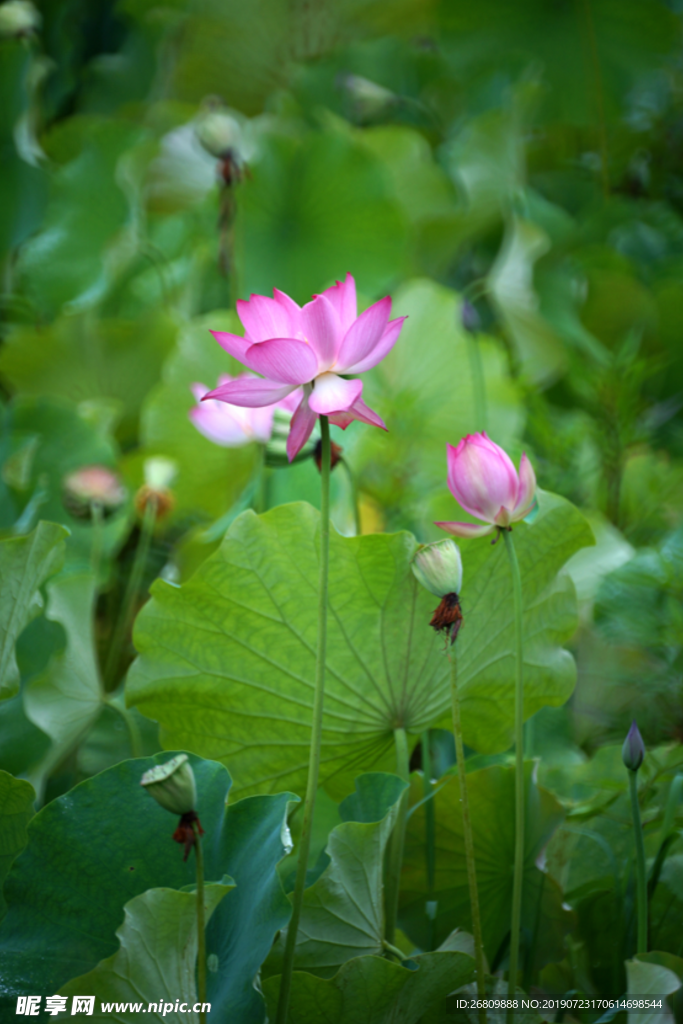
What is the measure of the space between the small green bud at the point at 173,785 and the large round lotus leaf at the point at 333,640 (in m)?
0.16

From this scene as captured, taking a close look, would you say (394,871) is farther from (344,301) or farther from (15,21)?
(15,21)

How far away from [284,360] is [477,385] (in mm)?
582

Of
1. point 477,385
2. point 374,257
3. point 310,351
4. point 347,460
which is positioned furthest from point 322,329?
point 374,257

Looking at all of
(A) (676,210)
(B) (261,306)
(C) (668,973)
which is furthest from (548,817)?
(A) (676,210)

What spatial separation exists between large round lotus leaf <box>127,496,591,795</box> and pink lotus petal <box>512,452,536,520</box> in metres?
0.09

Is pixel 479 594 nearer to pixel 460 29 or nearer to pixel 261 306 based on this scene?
pixel 261 306

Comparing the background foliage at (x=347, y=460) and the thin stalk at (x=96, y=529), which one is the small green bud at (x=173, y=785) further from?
the thin stalk at (x=96, y=529)

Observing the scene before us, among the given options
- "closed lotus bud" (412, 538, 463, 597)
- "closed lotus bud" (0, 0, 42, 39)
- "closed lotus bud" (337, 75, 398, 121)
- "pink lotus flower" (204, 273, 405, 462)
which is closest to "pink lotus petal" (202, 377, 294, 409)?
"pink lotus flower" (204, 273, 405, 462)

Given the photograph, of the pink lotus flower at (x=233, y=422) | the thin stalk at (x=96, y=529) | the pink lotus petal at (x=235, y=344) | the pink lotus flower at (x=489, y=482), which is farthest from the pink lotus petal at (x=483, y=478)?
the thin stalk at (x=96, y=529)

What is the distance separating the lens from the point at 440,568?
1.18ft

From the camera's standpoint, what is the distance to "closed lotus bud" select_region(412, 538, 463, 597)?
36cm

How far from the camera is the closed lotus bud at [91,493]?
71cm

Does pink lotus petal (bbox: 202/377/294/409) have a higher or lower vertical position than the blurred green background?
higher

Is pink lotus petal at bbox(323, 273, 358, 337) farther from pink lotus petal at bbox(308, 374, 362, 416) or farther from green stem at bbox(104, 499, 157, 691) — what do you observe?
green stem at bbox(104, 499, 157, 691)
